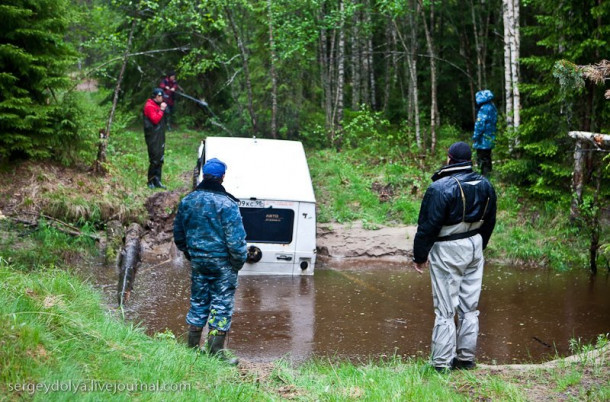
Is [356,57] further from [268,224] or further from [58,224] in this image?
[58,224]

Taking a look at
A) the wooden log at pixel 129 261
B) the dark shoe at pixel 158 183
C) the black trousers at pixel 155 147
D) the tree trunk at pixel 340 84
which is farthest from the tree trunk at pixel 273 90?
the wooden log at pixel 129 261

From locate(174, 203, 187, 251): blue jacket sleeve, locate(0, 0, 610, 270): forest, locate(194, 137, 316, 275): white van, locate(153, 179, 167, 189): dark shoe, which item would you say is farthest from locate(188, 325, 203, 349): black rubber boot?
locate(153, 179, 167, 189): dark shoe

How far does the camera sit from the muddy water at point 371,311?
8.69 m

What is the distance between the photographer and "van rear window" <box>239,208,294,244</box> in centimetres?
1204

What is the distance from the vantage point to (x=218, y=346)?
7066mm

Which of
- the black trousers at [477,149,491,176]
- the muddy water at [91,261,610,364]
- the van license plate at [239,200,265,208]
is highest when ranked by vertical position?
the black trousers at [477,149,491,176]

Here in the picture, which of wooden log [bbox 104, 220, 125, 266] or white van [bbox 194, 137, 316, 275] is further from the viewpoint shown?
wooden log [bbox 104, 220, 125, 266]

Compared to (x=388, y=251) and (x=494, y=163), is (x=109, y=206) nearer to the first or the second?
(x=388, y=251)

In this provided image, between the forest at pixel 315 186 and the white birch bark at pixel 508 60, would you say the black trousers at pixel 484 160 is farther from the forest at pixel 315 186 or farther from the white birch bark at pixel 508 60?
the white birch bark at pixel 508 60

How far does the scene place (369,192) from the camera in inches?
676

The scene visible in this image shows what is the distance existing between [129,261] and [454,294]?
736 cm

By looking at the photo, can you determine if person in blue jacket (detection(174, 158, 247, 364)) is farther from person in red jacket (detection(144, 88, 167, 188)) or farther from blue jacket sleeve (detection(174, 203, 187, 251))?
person in red jacket (detection(144, 88, 167, 188))

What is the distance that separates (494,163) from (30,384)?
46.5ft

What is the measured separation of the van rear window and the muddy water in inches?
28.4
